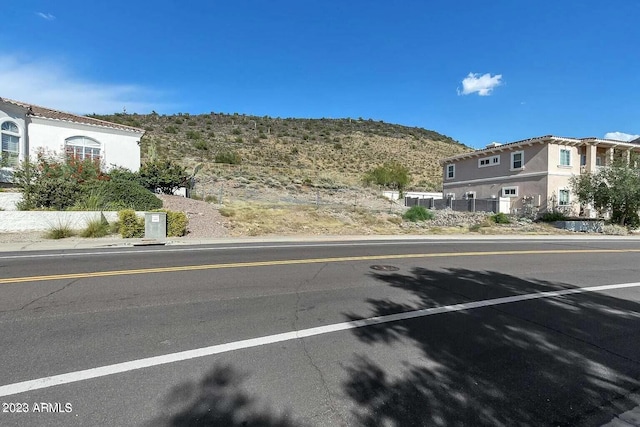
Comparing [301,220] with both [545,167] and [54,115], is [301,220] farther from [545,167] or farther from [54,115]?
[545,167]

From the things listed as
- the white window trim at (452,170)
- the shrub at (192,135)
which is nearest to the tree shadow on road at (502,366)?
the white window trim at (452,170)

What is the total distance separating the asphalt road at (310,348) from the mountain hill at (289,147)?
99.4ft

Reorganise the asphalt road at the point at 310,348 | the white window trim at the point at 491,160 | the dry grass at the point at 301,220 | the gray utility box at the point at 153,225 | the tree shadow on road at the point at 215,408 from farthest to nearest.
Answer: the white window trim at the point at 491,160, the dry grass at the point at 301,220, the gray utility box at the point at 153,225, the asphalt road at the point at 310,348, the tree shadow on road at the point at 215,408

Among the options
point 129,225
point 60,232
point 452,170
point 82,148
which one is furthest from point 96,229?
point 452,170

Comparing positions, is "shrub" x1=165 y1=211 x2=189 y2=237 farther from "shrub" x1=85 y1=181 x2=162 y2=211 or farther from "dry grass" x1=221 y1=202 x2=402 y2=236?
"shrub" x1=85 y1=181 x2=162 y2=211

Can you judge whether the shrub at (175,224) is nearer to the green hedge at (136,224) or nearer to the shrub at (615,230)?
the green hedge at (136,224)

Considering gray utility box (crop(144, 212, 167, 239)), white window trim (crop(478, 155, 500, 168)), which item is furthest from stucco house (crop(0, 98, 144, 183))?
white window trim (crop(478, 155, 500, 168))

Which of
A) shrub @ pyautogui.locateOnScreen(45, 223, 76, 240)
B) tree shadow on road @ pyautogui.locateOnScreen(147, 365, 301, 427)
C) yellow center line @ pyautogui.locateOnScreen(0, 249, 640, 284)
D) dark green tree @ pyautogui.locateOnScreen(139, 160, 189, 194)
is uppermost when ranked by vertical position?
dark green tree @ pyautogui.locateOnScreen(139, 160, 189, 194)

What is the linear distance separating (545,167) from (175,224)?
92.7ft

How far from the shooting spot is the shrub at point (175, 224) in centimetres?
1482

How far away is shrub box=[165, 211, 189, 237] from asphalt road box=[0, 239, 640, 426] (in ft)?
23.3

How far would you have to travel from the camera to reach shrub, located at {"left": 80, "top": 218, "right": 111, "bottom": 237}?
45.7 feet

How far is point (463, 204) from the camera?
33156 millimetres

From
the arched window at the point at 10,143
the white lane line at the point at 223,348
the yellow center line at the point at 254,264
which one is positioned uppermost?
the arched window at the point at 10,143
